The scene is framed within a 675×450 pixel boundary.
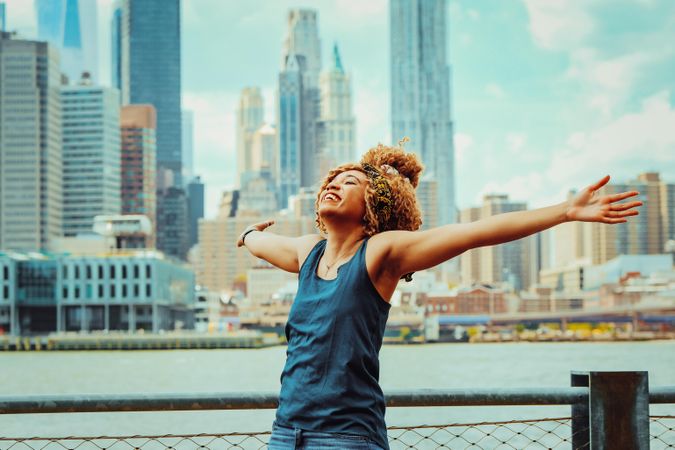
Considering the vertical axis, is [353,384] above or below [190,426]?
above

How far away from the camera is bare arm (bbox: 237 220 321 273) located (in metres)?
3.51

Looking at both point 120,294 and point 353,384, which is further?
point 120,294

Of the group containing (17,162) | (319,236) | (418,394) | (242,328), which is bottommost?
(242,328)

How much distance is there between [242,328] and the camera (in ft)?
420

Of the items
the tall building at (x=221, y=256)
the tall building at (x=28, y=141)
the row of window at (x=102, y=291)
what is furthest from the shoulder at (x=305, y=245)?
the tall building at (x=221, y=256)

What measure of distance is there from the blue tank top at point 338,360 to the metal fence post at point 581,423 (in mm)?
1450

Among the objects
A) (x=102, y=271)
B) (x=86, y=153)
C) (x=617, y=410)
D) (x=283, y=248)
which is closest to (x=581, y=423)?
(x=617, y=410)

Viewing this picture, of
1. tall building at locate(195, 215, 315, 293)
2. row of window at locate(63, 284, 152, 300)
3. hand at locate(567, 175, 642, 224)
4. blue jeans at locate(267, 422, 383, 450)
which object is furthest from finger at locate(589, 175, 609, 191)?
tall building at locate(195, 215, 315, 293)

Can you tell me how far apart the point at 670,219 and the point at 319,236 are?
198 metres

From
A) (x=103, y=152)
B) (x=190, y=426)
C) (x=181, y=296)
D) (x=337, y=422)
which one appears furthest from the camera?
(x=103, y=152)

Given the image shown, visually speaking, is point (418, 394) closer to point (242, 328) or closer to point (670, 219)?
point (242, 328)

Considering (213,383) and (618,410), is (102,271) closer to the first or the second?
(213,383)

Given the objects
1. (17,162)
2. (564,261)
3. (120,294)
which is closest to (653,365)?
(120,294)

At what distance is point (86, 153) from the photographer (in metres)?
158
